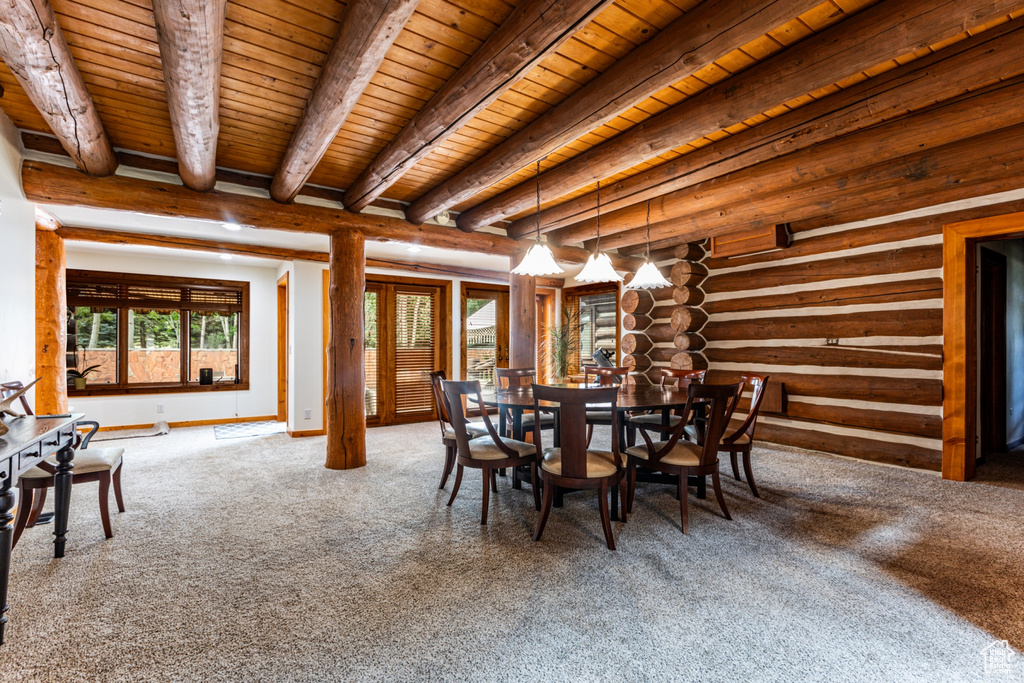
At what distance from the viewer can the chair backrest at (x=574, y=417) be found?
246 cm

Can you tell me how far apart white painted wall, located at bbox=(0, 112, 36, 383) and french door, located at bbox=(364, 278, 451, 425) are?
3.58 m

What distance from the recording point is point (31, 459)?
6.41ft

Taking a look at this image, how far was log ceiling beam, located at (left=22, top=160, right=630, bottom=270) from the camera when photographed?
322cm

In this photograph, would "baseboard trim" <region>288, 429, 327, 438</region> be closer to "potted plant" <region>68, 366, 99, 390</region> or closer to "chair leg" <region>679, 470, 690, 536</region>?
"potted plant" <region>68, 366, 99, 390</region>

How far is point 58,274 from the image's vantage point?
4.63 metres

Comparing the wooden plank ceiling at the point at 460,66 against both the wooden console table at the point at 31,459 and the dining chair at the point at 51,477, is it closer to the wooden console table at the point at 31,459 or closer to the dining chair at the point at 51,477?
the wooden console table at the point at 31,459

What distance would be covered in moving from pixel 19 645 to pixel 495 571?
6.22 ft

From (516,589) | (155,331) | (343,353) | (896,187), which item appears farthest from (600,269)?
(155,331)

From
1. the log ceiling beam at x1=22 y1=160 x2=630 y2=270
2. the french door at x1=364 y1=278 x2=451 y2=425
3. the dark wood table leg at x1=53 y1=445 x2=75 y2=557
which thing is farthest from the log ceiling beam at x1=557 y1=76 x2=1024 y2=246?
the dark wood table leg at x1=53 y1=445 x2=75 y2=557

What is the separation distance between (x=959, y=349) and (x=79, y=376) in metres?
9.60

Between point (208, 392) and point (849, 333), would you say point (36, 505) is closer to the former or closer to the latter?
point (208, 392)

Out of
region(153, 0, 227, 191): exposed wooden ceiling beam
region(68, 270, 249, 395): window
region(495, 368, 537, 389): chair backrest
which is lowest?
region(495, 368, 537, 389): chair backrest

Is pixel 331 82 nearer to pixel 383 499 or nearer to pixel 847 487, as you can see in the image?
pixel 383 499

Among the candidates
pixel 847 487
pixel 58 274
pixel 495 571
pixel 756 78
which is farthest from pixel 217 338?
pixel 847 487
